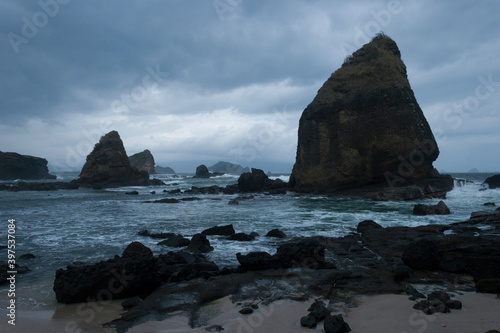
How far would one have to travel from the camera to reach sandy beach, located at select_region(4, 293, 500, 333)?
14.7 ft

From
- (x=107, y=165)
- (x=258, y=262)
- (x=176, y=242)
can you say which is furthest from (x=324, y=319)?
(x=107, y=165)

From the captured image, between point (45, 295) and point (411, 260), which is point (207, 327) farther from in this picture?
point (411, 260)

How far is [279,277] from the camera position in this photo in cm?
735

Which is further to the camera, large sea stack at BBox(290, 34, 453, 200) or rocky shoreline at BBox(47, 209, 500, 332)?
large sea stack at BBox(290, 34, 453, 200)

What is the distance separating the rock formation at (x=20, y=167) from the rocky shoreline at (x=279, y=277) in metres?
92.2

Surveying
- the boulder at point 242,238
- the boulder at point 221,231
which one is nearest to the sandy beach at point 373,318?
the boulder at point 242,238

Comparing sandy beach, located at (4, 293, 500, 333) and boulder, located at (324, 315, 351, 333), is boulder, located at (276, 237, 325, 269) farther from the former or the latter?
boulder, located at (324, 315, 351, 333)

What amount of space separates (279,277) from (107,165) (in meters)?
54.9

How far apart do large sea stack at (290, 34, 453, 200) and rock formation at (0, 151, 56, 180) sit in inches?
3144

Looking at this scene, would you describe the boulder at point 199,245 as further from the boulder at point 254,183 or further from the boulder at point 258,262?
the boulder at point 254,183

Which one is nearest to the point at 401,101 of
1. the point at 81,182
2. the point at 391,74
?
the point at 391,74

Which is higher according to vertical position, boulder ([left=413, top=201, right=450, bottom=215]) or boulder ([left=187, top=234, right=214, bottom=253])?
boulder ([left=413, top=201, right=450, bottom=215])

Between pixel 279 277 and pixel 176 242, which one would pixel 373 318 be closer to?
pixel 279 277

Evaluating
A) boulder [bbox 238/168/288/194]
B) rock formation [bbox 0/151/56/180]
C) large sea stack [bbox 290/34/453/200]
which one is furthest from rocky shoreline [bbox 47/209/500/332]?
rock formation [bbox 0/151/56/180]
